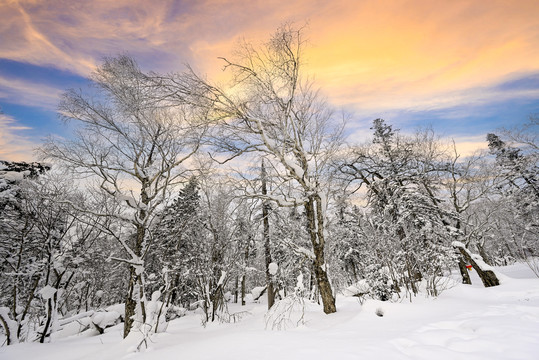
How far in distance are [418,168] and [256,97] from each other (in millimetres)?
12930

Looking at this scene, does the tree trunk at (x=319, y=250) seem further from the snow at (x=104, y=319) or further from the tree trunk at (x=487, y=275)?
the snow at (x=104, y=319)

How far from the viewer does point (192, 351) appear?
11.8 feet

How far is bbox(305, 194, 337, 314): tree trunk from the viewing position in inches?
272

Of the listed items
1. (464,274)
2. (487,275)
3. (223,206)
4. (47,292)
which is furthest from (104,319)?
(464,274)

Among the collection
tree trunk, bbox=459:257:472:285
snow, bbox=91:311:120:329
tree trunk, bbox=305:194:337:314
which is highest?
tree trunk, bbox=305:194:337:314

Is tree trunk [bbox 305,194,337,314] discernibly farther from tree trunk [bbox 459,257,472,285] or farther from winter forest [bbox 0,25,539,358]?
tree trunk [bbox 459,257,472,285]

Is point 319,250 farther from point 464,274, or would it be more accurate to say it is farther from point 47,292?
point 464,274

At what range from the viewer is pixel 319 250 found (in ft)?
23.2

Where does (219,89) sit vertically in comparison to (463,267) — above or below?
above

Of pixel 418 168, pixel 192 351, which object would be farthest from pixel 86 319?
pixel 418 168

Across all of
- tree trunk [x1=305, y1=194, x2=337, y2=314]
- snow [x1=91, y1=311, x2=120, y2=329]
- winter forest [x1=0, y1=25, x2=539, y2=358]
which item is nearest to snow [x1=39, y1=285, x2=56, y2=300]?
Answer: winter forest [x1=0, y1=25, x2=539, y2=358]

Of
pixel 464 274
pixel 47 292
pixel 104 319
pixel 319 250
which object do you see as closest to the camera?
pixel 319 250

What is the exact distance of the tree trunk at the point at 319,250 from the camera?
6910 mm

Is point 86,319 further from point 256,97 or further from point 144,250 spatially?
point 256,97
